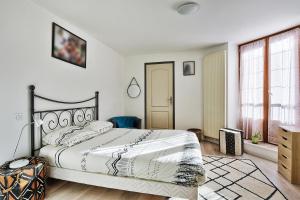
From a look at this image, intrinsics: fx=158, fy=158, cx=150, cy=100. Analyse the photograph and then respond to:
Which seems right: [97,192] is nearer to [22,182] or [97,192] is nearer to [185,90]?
[22,182]

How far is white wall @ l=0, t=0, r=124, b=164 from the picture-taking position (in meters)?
1.69

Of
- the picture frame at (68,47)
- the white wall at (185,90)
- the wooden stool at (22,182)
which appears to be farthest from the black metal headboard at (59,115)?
the white wall at (185,90)

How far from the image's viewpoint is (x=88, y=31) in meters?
2.86

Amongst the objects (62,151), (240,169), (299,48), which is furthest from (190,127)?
(62,151)

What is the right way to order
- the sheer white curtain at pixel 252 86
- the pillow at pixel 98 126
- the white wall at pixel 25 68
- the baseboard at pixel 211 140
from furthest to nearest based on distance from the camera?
the baseboard at pixel 211 140 → the sheer white curtain at pixel 252 86 → the pillow at pixel 98 126 → the white wall at pixel 25 68

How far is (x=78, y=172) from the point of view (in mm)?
1746

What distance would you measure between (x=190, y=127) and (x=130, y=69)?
232 centimetres

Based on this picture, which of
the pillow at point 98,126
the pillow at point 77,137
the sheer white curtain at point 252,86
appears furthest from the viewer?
the sheer white curtain at point 252,86

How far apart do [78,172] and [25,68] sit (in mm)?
1385

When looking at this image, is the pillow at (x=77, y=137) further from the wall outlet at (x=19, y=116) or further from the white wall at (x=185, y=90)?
the white wall at (x=185, y=90)

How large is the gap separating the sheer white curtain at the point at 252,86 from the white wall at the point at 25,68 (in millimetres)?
3338

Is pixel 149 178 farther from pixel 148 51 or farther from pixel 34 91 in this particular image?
pixel 148 51

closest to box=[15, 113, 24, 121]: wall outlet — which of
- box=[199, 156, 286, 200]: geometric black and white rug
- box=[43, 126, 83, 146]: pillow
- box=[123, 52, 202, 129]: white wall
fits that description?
box=[43, 126, 83, 146]: pillow

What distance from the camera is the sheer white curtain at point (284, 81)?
2.66m
